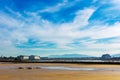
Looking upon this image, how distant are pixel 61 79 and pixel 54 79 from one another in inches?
30.9

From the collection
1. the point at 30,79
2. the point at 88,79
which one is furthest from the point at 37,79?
the point at 88,79

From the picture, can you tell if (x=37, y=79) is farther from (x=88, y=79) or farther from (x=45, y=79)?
(x=88, y=79)

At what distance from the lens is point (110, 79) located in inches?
1063

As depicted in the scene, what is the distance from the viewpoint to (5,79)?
26.6 meters

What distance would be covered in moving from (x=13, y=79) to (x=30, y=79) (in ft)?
6.03

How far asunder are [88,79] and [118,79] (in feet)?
10.7

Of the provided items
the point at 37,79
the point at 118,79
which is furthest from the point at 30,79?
the point at 118,79

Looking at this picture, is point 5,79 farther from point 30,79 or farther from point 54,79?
point 54,79

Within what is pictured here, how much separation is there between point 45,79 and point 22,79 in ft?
8.29

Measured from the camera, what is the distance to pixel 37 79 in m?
26.9

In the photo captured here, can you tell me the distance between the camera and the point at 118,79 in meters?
26.7

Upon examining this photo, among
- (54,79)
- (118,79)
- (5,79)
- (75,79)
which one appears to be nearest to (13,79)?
(5,79)

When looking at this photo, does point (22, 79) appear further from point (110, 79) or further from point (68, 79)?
point (110, 79)

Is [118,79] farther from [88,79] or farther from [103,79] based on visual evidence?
[88,79]
